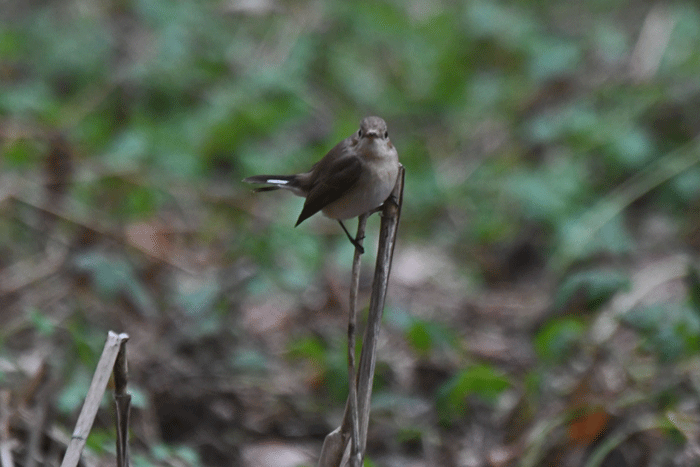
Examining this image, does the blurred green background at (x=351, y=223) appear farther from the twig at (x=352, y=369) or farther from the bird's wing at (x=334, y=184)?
the bird's wing at (x=334, y=184)

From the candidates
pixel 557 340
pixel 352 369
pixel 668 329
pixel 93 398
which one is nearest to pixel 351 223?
pixel 557 340

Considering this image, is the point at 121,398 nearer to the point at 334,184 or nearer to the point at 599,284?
the point at 334,184

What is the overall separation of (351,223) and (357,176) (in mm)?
2847

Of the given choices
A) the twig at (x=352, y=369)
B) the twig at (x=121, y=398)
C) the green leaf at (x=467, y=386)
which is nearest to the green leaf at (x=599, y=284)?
the green leaf at (x=467, y=386)

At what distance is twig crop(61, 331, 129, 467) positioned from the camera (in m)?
1.68

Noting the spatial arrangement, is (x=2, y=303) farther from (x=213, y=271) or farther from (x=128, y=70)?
(x=128, y=70)

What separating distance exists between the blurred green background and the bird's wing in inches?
34.5

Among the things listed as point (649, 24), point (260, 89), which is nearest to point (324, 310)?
point (260, 89)

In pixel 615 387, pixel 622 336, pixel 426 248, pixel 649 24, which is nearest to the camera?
pixel 615 387

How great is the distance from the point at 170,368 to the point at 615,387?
82.0 inches

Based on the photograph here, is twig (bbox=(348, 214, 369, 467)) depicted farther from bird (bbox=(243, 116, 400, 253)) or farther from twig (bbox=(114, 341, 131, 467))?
twig (bbox=(114, 341, 131, 467))

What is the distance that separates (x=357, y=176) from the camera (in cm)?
198

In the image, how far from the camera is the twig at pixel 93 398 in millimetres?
1683

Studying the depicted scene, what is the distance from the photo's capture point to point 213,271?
14.4 feet
